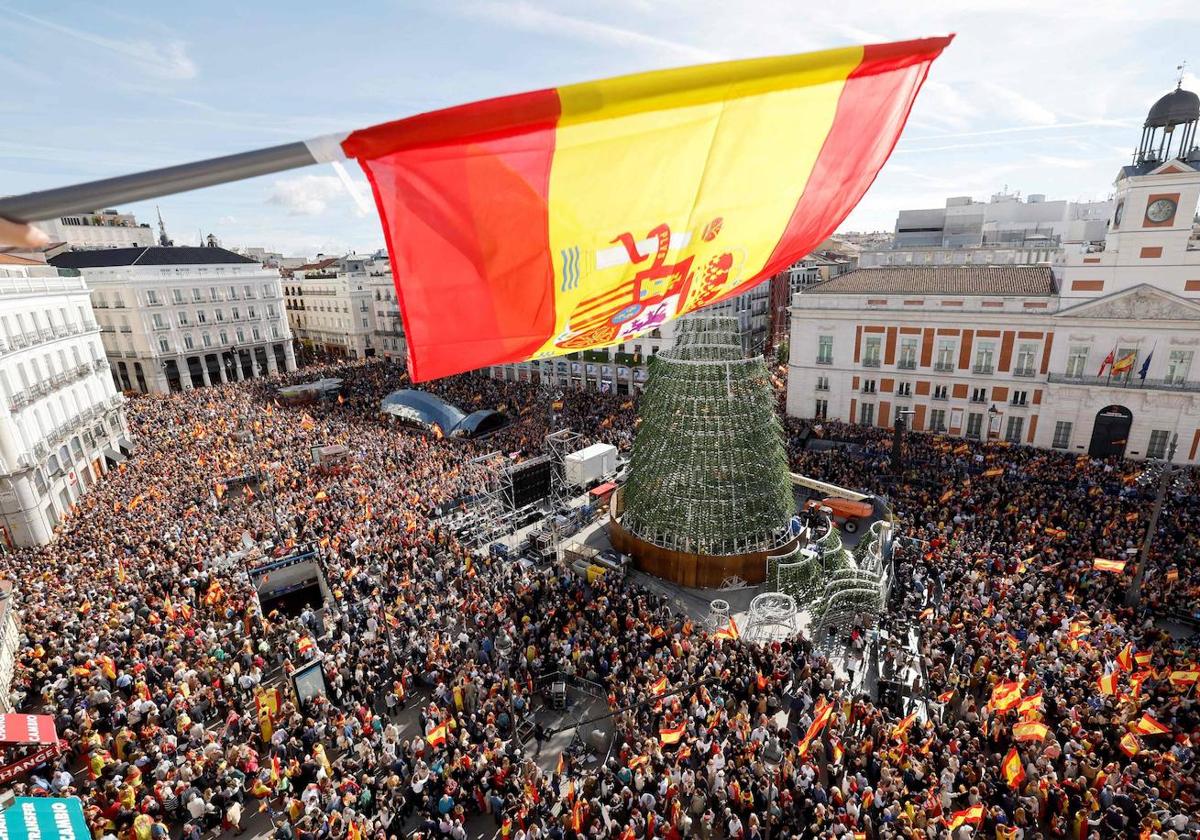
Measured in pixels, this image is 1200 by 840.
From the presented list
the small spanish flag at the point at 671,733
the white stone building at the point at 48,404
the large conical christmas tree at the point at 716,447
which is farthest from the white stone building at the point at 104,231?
the small spanish flag at the point at 671,733

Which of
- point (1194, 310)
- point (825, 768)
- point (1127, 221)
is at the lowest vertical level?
point (825, 768)

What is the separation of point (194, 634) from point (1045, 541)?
1246 inches

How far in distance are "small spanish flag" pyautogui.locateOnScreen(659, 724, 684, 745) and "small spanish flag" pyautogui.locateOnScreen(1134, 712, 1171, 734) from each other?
10950 millimetres

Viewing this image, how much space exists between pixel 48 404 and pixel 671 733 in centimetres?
3981

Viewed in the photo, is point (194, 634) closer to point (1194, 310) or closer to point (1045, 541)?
point (1045, 541)

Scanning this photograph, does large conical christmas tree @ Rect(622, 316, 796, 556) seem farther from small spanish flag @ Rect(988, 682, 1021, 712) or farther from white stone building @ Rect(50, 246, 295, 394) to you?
white stone building @ Rect(50, 246, 295, 394)

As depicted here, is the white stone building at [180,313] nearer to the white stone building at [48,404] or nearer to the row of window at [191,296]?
the row of window at [191,296]

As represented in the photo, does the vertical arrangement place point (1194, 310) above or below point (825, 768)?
above

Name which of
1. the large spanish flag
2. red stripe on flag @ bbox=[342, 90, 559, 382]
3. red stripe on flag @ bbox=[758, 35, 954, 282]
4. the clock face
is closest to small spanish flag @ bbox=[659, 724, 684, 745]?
red stripe on flag @ bbox=[758, 35, 954, 282]

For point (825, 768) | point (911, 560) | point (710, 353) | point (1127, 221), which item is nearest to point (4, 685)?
point (825, 768)

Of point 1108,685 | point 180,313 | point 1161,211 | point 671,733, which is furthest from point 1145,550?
point 180,313

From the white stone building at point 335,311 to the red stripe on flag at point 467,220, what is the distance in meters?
85.7

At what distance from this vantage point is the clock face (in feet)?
110

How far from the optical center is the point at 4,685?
16.9 m
